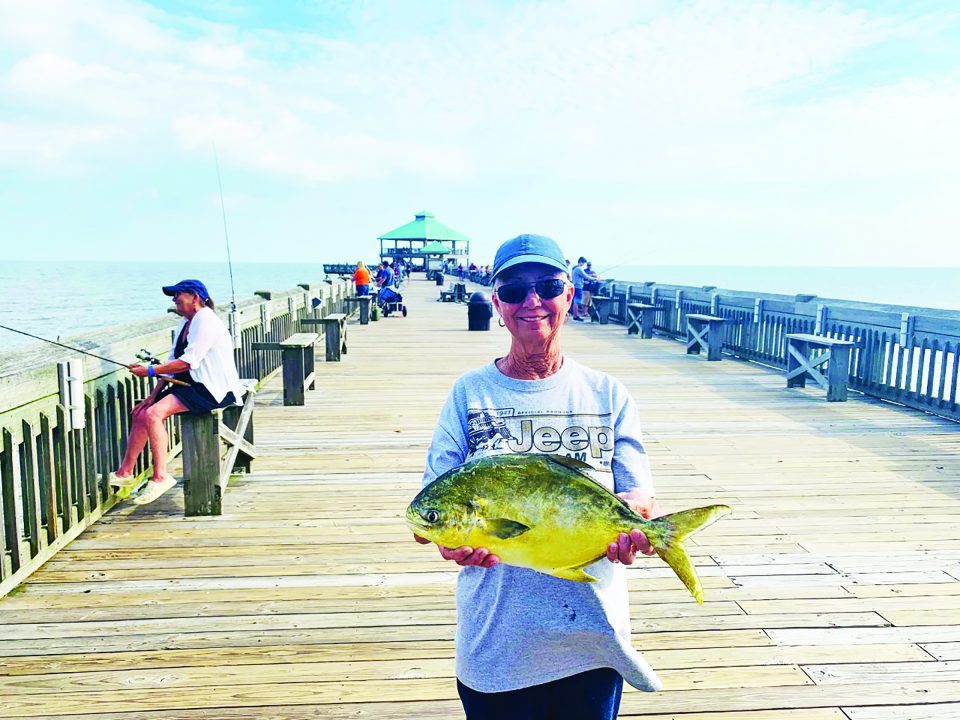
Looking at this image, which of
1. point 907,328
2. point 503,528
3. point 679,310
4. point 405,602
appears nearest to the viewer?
point 503,528

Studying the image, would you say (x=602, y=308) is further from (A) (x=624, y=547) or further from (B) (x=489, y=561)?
(B) (x=489, y=561)

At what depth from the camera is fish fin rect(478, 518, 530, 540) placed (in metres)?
1.73

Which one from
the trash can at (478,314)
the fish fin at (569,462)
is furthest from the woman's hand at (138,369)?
the trash can at (478,314)

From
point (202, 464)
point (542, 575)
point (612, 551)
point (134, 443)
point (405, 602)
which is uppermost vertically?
point (612, 551)

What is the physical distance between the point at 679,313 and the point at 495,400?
16.9 meters

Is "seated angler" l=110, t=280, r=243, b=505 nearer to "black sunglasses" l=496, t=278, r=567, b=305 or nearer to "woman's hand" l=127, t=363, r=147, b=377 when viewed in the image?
"woman's hand" l=127, t=363, r=147, b=377

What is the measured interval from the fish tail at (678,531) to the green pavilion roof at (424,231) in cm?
7921

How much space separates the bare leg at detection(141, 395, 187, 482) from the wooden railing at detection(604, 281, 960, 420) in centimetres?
860

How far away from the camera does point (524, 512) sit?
5.76 ft

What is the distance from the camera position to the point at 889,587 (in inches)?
170

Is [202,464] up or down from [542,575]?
down

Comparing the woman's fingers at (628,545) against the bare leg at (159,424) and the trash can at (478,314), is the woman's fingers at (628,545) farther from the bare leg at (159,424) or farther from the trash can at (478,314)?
the trash can at (478,314)

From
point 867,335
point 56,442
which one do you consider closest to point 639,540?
point 56,442

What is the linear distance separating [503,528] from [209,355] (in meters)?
4.51
